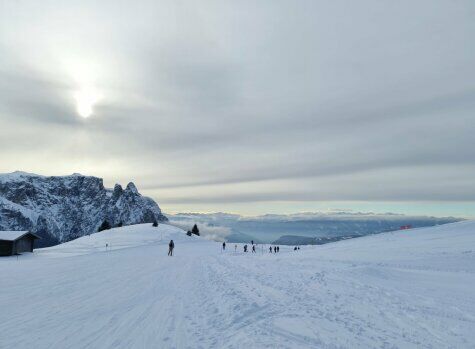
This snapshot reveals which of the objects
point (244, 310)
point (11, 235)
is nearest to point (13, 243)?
point (11, 235)

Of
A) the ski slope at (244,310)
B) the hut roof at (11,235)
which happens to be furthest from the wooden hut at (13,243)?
the ski slope at (244,310)

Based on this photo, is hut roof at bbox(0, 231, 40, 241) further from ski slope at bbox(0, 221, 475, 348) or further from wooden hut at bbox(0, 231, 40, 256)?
ski slope at bbox(0, 221, 475, 348)

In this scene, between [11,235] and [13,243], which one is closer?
[13,243]

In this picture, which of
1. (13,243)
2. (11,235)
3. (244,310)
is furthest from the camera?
(11,235)

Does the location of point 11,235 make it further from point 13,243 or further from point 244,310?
point 244,310

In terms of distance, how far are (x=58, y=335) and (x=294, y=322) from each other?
7109 mm

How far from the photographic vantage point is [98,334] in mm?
9773

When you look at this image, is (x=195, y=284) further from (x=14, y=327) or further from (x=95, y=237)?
(x=95, y=237)

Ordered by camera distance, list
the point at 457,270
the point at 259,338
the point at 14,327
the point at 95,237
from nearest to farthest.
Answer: the point at 259,338
the point at 14,327
the point at 457,270
the point at 95,237

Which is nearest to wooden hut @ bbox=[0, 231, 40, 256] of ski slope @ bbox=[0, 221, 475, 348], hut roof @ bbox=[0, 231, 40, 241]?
hut roof @ bbox=[0, 231, 40, 241]

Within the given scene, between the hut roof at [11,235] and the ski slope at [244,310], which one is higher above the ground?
the hut roof at [11,235]

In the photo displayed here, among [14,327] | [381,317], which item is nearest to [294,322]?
[381,317]

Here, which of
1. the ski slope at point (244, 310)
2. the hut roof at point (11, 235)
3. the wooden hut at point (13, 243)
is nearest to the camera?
the ski slope at point (244, 310)

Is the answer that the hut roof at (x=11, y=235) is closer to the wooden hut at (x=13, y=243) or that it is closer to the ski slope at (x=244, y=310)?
the wooden hut at (x=13, y=243)
